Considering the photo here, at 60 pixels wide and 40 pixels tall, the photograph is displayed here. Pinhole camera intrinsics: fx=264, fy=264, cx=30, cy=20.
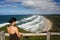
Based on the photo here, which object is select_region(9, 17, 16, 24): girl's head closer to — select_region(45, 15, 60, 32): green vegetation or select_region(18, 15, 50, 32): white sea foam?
select_region(18, 15, 50, 32): white sea foam

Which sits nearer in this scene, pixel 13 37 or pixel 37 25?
pixel 13 37

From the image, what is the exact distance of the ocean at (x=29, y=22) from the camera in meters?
4.57

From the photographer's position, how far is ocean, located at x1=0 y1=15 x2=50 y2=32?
15.0 ft

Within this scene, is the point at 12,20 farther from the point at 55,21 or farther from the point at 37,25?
the point at 55,21

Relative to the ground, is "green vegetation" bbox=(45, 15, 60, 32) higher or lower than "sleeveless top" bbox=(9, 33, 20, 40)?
higher

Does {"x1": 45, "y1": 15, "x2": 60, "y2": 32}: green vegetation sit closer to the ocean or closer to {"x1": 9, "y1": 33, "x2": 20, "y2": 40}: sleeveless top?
the ocean

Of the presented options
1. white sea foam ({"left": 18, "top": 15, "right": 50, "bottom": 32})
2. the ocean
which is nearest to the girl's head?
the ocean

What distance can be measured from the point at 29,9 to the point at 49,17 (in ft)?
1.23

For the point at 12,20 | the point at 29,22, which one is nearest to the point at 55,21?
the point at 29,22

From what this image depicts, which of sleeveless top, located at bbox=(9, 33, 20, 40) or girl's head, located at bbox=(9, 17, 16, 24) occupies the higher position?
girl's head, located at bbox=(9, 17, 16, 24)

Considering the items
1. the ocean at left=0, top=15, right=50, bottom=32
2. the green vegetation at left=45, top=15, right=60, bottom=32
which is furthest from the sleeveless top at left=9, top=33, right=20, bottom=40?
the green vegetation at left=45, top=15, right=60, bottom=32

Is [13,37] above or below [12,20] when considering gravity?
below

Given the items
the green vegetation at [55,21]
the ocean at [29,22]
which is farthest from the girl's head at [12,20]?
the green vegetation at [55,21]

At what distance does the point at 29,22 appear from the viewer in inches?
182
